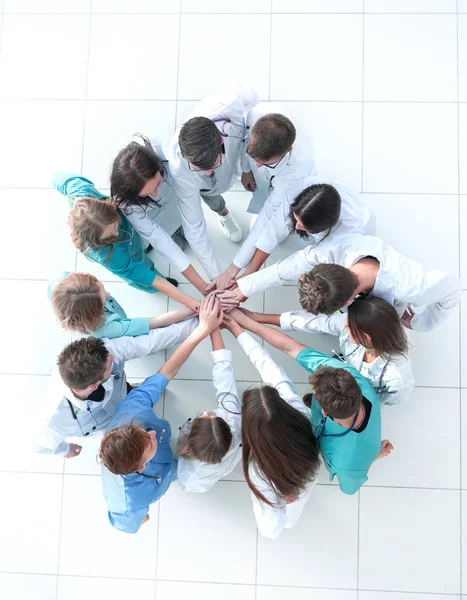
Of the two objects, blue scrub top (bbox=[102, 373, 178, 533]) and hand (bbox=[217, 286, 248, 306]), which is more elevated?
hand (bbox=[217, 286, 248, 306])

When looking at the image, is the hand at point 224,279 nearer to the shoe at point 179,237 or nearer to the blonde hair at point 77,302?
the shoe at point 179,237

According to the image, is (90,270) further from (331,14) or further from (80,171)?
(331,14)

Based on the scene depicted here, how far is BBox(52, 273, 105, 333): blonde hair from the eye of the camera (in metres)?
2.09

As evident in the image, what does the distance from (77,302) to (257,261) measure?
0.97m

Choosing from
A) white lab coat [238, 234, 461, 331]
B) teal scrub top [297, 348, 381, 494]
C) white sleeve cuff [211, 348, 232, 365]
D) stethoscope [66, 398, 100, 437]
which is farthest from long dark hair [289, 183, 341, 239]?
stethoscope [66, 398, 100, 437]

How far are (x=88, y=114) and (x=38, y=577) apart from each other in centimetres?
271

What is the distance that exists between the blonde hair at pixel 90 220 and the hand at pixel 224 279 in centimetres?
70

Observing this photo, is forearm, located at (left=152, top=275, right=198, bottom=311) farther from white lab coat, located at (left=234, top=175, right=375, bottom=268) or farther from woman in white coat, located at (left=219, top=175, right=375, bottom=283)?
white lab coat, located at (left=234, top=175, right=375, bottom=268)

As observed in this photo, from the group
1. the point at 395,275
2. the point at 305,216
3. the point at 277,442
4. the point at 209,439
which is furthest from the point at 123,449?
the point at 395,275

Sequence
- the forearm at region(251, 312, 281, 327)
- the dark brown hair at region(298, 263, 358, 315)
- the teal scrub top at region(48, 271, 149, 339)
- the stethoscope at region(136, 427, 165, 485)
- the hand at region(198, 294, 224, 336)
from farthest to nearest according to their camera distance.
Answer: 1. the forearm at region(251, 312, 281, 327)
2. the hand at region(198, 294, 224, 336)
3. the teal scrub top at region(48, 271, 149, 339)
4. the stethoscope at region(136, 427, 165, 485)
5. the dark brown hair at region(298, 263, 358, 315)

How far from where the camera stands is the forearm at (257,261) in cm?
259

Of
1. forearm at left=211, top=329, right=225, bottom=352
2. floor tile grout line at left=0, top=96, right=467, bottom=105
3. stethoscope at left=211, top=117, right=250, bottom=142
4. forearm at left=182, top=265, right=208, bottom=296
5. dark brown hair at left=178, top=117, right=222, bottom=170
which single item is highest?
floor tile grout line at left=0, top=96, right=467, bottom=105

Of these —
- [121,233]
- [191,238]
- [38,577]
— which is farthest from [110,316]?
[38,577]

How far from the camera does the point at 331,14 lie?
2980 millimetres
